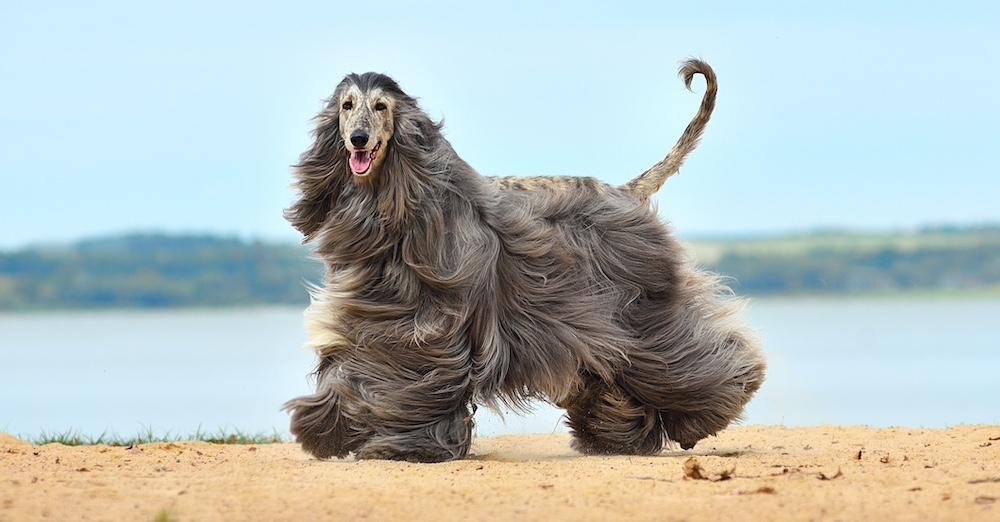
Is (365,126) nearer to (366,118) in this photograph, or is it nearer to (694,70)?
(366,118)

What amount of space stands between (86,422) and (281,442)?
637cm

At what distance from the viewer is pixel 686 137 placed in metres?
9.32

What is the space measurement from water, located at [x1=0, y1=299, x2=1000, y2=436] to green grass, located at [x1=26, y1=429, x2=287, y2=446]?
19cm

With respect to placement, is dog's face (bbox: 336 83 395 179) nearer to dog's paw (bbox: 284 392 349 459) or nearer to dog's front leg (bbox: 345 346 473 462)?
dog's front leg (bbox: 345 346 473 462)

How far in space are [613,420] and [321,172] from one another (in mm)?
2064

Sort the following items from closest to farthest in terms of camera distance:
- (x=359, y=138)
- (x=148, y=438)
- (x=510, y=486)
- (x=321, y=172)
Result: (x=510, y=486) → (x=359, y=138) → (x=321, y=172) → (x=148, y=438)

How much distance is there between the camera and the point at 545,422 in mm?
11953

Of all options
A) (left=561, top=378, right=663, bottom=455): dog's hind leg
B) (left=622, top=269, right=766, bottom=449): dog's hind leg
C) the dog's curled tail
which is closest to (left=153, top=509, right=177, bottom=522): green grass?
(left=561, top=378, right=663, bottom=455): dog's hind leg

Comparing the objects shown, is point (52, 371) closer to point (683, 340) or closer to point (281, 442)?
point (281, 442)

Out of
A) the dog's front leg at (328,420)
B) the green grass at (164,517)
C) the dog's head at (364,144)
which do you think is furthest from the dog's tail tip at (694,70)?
the green grass at (164,517)

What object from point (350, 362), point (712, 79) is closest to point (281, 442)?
point (350, 362)

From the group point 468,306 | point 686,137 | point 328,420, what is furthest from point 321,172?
point 686,137

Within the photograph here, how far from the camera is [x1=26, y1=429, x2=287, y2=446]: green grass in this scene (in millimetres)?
9703

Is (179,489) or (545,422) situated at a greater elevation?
(545,422)
